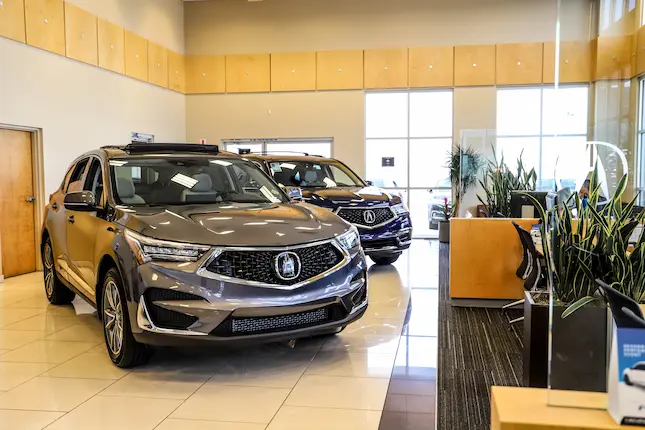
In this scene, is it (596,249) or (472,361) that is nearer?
(596,249)

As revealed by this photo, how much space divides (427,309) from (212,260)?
2714 mm

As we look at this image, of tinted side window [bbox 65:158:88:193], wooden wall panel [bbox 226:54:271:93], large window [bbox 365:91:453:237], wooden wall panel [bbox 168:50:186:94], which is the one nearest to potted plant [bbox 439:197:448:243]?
large window [bbox 365:91:453:237]

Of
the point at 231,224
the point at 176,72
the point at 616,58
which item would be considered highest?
the point at 176,72

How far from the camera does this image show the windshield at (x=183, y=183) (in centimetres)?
416

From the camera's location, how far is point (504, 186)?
21.8 ft

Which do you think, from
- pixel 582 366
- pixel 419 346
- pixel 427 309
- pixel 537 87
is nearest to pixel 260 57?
pixel 537 87

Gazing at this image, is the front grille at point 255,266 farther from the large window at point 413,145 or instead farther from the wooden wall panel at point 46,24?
the large window at point 413,145

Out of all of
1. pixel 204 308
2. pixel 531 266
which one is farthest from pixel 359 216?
pixel 204 308

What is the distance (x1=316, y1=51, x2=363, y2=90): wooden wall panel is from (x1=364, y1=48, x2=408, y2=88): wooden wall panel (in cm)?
17

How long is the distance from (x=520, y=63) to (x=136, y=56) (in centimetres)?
737

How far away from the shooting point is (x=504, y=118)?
1163 cm

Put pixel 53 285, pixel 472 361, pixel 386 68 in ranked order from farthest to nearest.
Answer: pixel 386 68 → pixel 53 285 → pixel 472 361

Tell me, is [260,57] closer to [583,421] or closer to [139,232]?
[139,232]

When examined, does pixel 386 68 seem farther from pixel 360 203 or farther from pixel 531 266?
pixel 531 266
